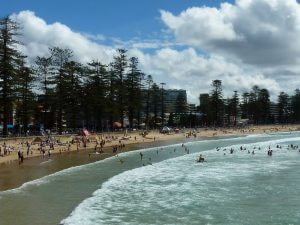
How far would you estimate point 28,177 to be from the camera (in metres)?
36.0

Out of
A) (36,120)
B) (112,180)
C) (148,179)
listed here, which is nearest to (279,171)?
(148,179)

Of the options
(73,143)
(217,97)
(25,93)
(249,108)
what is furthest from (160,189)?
(249,108)

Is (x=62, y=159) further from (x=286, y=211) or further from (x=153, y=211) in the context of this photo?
(x=286, y=211)

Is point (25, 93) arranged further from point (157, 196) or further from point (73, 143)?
point (157, 196)

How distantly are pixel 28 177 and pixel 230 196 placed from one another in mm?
15583

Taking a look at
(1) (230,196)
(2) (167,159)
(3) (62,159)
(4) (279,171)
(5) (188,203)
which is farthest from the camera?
(2) (167,159)

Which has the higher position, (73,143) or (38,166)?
(73,143)

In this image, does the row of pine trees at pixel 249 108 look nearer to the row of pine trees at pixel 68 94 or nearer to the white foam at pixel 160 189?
the row of pine trees at pixel 68 94

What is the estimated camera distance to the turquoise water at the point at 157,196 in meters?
23.5

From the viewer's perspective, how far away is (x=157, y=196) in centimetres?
2980

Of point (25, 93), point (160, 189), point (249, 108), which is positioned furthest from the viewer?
point (249, 108)

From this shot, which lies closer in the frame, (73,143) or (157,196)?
(157,196)

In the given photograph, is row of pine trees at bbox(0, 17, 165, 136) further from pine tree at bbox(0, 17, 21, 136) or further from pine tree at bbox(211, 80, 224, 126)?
pine tree at bbox(211, 80, 224, 126)

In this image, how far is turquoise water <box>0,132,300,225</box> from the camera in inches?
925
